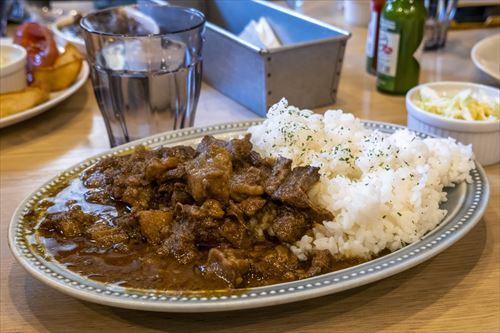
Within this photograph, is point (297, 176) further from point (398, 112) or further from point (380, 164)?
point (398, 112)

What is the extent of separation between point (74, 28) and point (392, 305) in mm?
2617

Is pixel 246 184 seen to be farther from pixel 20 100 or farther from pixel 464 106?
pixel 20 100

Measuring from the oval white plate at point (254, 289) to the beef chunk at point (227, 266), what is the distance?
0.05 m

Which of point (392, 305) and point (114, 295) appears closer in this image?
point (114, 295)

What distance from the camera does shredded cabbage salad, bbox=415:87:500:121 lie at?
2.02m

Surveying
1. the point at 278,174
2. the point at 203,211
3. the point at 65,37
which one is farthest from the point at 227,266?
the point at 65,37

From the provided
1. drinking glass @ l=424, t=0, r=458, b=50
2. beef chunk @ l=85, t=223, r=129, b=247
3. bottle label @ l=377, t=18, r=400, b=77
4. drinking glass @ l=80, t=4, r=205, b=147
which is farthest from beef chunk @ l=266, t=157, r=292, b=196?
drinking glass @ l=424, t=0, r=458, b=50

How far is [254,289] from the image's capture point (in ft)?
4.16

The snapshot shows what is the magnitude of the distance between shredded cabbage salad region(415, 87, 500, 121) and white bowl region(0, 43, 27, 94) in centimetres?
159

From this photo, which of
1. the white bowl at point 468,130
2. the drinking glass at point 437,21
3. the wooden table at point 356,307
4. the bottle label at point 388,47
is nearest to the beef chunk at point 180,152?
the wooden table at point 356,307

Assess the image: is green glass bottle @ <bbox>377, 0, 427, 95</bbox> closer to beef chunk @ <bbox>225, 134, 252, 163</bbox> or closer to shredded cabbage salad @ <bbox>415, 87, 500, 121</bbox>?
shredded cabbage salad @ <bbox>415, 87, 500, 121</bbox>

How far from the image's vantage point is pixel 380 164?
1.59m

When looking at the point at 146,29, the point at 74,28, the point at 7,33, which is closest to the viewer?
the point at 146,29

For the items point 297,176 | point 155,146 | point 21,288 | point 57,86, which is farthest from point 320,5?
point 21,288
